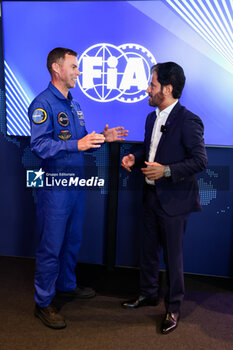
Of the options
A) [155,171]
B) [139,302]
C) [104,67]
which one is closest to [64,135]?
[155,171]

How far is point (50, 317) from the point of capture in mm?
2146

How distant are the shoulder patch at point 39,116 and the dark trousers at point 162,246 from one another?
2.79 ft

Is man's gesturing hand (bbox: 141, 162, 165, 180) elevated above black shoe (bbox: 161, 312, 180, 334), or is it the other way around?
man's gesturing hand (bbox: 141, 162, 165, 180)

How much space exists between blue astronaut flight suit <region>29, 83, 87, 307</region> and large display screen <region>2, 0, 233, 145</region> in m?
0.44

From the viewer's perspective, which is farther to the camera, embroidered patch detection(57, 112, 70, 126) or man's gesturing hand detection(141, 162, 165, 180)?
embroidered patch detection(57, 112, 70, 126)

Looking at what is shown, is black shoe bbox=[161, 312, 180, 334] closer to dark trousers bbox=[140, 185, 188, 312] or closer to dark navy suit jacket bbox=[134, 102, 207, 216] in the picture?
dark trousers bbox=[140, 185, 188, 312]

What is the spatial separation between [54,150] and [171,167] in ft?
2.37

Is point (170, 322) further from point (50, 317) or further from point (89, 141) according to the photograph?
point (89, 141)

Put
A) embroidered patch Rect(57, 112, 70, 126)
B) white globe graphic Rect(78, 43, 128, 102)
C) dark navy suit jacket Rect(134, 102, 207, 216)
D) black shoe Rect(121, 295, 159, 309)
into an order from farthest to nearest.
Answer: white globe graphic Rect(78, 43, 128, 102)
black shoe Rect(121, 295, 159, 309)
embroidered patch Rect(57, 112, 70, 126)
dark navy suit jacket Rect(134, 102, 207, 216)

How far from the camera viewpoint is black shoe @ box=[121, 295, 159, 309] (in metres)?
2.39

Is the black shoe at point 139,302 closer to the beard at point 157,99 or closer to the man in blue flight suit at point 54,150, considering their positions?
the man in blue flight suit at point 54,150

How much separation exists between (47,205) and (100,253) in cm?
110

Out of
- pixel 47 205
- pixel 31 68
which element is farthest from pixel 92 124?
pixel 47 205

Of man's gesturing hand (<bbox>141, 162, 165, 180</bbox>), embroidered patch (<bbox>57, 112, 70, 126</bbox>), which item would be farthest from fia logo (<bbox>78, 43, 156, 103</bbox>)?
man's gesturing hand (<bbox>141, 162, 165, 180</bbox>)
